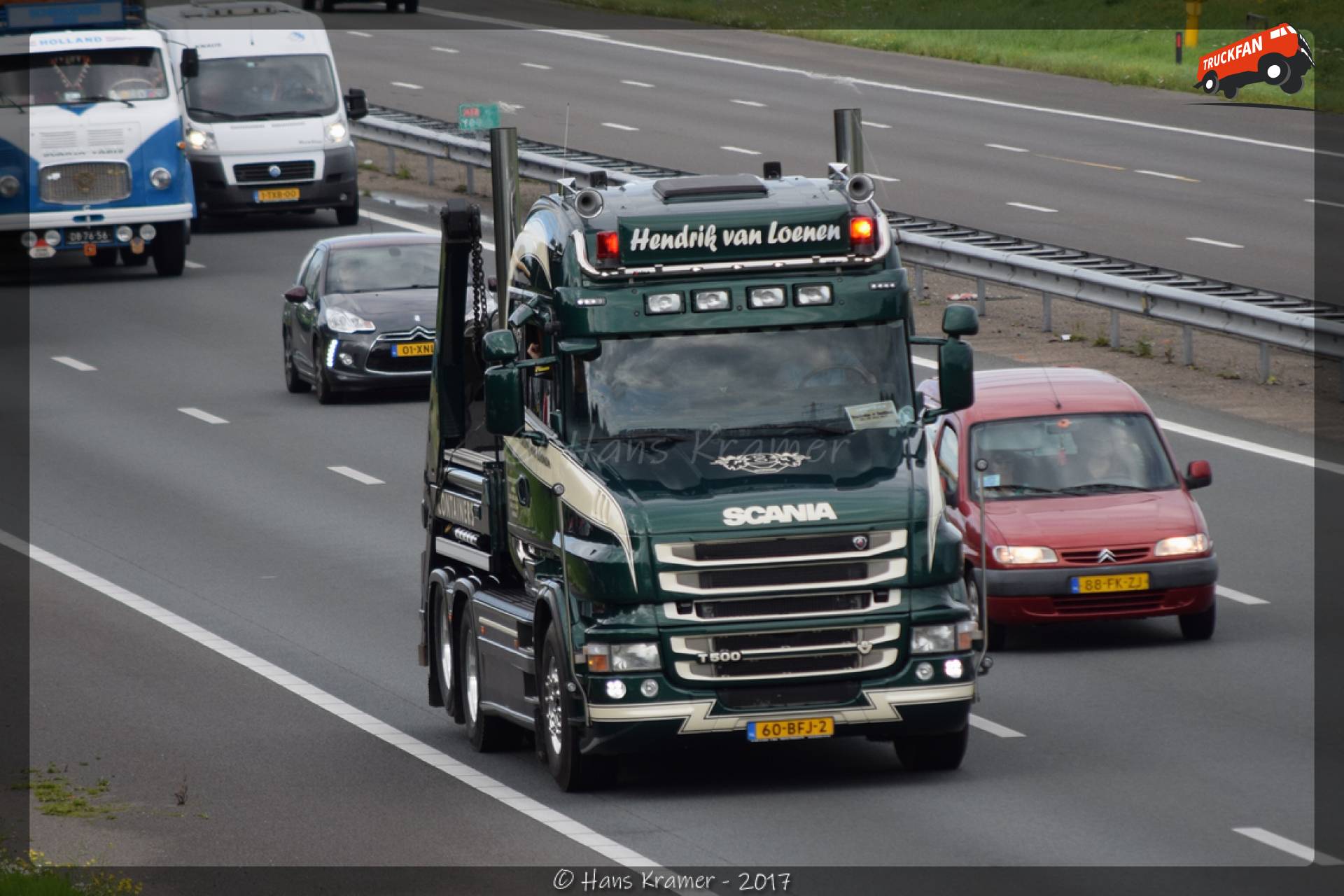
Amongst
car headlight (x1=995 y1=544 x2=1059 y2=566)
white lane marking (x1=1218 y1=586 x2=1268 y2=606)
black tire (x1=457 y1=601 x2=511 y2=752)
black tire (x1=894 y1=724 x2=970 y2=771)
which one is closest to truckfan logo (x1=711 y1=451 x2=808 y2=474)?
black tire (x1=894 y1=724 x2=970 y2=771)

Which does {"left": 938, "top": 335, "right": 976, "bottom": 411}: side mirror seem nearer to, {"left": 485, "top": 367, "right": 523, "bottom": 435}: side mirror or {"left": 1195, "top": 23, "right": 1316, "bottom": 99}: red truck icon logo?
{"left": 485, "top": 367, "right": 523, "bottom": 435}: side mirror

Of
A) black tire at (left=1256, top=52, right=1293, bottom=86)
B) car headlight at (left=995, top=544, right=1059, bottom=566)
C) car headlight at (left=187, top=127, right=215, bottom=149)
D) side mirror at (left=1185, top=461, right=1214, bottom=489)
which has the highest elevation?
black tire at (left=1256, top=52, right=1293, bottom=86)

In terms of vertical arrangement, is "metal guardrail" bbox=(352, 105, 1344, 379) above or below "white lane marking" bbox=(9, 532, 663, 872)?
above

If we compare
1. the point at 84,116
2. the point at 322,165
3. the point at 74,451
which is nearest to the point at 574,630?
the point at 74,451

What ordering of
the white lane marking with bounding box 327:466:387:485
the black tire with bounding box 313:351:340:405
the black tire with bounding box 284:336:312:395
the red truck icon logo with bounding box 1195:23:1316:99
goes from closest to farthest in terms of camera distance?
the white lane marking with bounding box 327:466:387:485 < the black tire with bounding box 313:351:340:405 < the black tire with bounding box 284:336:312:395 < the red truck icon logo with bounding box 1195:23:1316:99

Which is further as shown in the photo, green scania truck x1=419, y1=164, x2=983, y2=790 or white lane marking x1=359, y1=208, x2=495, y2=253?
white lane marking x1=359, y1=208, x2=495, y2=253

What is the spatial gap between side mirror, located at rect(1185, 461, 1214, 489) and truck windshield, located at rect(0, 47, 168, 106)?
2194 cm

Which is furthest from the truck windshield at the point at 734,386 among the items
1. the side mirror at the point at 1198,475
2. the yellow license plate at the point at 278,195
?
the yellow license plate at the point at 278,195

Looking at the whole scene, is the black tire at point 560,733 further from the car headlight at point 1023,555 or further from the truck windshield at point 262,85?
the truck windshield at point 262,85

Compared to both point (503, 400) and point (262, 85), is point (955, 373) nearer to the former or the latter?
point (503, 400)

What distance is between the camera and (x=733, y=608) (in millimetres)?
13164

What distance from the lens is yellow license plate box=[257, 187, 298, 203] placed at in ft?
135

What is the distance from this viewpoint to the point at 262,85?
137 ft

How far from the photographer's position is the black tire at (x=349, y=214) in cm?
4144
